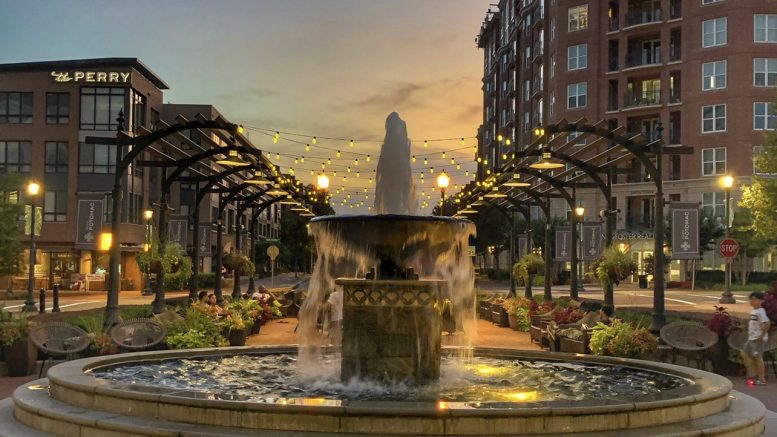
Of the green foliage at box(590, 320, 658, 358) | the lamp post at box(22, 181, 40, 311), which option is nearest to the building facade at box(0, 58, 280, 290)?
the lamp post at box(22, 181, 40, 311)

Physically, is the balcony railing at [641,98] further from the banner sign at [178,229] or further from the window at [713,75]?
the banner sign at [178,229]

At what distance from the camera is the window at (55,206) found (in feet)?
191

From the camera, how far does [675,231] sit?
62.6 feet

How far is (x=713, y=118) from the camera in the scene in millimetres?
61031

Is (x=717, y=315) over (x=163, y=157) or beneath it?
beneath

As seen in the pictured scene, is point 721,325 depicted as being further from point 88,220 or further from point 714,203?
point 714,203

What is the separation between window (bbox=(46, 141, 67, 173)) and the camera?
5891cm

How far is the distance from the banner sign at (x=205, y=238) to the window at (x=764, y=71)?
46.9 m

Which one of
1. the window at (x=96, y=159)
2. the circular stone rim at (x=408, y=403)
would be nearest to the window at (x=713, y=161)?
the window at (x=96, y=159)

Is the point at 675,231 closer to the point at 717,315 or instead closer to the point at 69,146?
the point at 717,315

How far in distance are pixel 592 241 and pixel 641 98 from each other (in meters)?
45.5

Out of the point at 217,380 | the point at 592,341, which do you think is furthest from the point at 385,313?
the point at 592,341

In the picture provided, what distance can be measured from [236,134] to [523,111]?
2605 inches

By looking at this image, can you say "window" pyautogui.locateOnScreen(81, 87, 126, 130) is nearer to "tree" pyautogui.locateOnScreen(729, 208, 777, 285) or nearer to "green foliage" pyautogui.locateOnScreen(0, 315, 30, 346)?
"tree" pyautogui.locateOnScreen(729, 208, 777, 285)
